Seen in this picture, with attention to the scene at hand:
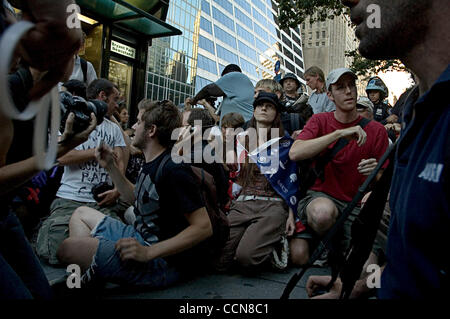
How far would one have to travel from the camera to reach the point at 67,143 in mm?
1463

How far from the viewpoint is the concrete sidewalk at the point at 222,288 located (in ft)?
7.99

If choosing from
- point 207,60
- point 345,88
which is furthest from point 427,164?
point 207,60

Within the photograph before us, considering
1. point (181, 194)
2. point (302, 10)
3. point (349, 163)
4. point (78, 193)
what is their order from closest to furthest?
point (181, 194), point (349, 163), point (78, 193), point (302, 10)

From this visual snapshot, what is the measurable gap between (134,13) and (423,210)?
24.0ft

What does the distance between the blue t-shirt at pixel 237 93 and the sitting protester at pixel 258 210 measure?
45.8 inches

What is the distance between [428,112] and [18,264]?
171 centimetres

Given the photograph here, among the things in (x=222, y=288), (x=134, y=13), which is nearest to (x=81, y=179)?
(x=222, y=288)

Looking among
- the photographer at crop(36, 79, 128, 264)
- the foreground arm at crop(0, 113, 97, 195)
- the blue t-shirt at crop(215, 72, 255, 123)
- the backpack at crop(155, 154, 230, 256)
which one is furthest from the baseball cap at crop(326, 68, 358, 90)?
the foreground arm at crop(0, 113, 97, 195)

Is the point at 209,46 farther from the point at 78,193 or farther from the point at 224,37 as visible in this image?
the point at 78,193

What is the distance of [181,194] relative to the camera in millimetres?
Result: 2379

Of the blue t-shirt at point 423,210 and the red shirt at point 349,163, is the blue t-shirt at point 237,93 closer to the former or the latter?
the red shirt at point 349,163

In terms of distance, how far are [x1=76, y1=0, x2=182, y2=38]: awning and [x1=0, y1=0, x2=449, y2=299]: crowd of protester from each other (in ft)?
9.11

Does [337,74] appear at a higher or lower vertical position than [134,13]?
lower
